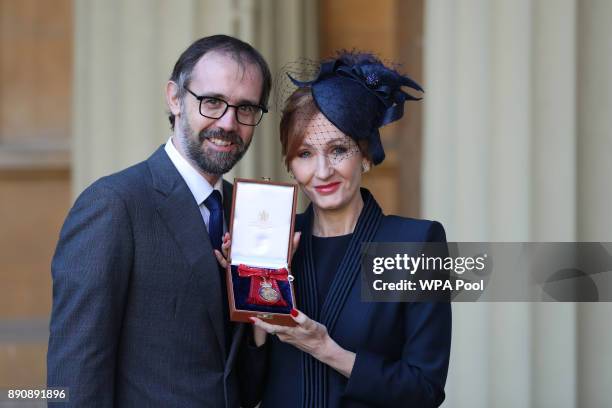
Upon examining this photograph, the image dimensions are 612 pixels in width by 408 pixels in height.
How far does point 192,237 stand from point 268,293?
261 mm

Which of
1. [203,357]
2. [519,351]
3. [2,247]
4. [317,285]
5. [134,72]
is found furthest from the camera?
[2,247]

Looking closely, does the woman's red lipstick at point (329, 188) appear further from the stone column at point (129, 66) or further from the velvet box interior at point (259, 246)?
the stone column at point (129, 66)

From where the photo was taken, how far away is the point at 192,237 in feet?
7.63

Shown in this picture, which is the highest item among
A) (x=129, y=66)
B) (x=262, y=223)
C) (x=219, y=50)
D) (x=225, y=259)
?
(x=129, y=66)

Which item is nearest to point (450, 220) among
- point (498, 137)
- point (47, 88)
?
point (498, 137)

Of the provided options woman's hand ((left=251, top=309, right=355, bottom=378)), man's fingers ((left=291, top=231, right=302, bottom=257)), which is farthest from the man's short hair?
woman's hand ((left=251, top=309, right=355, bottom=378))

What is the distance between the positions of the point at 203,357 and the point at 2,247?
2.23 meters

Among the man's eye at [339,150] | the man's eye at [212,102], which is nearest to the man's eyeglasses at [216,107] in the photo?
the man's eye at [212,102]

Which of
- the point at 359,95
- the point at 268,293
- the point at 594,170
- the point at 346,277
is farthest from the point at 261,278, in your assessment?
the point at 594,170

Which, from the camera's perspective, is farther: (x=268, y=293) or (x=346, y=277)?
(x=346, y=277)

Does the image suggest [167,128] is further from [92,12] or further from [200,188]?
[200,188]

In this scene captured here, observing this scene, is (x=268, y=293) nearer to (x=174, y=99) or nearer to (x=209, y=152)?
(x=209, y=152)

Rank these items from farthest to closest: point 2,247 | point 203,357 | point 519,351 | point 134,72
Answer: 1. point 2,247
2. point 134,72
3. point 519,351
4. point 203,357

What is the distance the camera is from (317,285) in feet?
8.14
